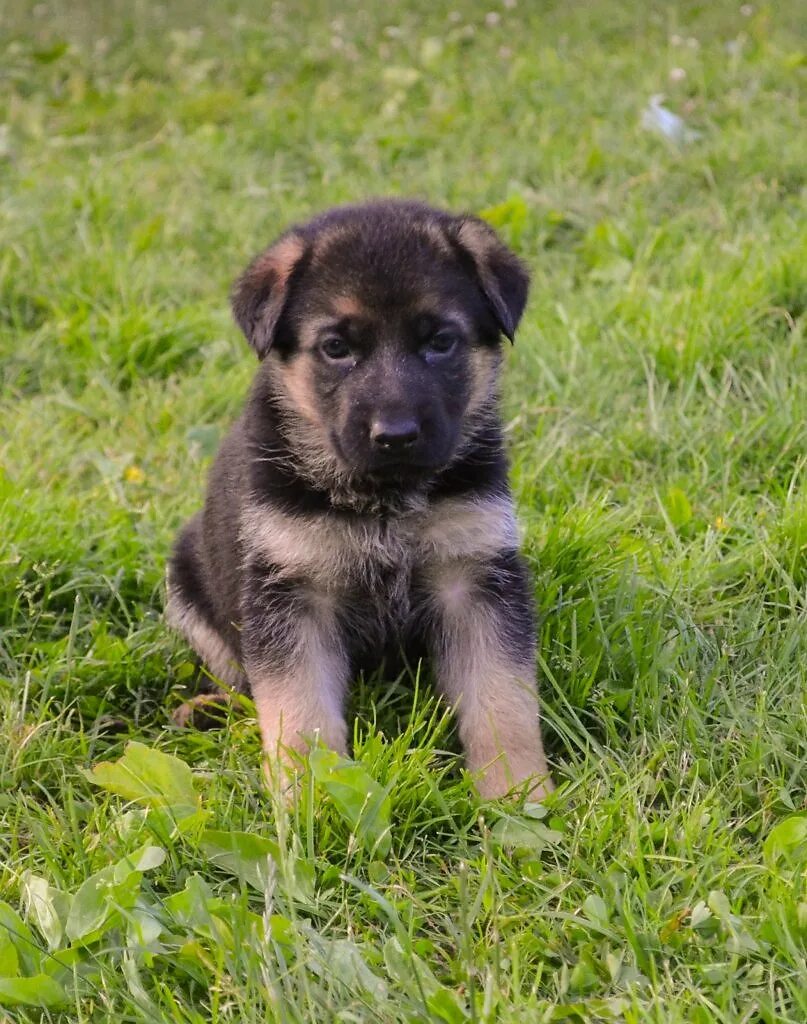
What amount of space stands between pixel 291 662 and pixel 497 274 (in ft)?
3.58

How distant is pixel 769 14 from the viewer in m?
8.09

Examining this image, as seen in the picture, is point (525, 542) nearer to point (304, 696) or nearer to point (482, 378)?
point (482, 378)

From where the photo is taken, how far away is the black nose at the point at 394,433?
2811 mm

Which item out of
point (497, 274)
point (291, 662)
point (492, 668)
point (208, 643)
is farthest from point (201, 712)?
point (497, 274)

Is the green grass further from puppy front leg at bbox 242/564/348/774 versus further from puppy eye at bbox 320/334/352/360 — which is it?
puppy eye at bbox 320/334/352/360

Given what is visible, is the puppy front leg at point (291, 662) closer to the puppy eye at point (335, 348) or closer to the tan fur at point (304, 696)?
the tan fur at point (304, 696)

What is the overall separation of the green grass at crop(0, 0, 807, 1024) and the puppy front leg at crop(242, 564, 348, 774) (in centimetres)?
13

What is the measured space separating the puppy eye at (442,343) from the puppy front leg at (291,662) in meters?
0.65

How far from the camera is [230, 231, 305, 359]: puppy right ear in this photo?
3064 mm

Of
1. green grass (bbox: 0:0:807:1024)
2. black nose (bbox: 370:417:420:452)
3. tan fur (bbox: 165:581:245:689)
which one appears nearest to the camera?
green grass (bbox: 0:0:807:1024)

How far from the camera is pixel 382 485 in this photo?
121 inches

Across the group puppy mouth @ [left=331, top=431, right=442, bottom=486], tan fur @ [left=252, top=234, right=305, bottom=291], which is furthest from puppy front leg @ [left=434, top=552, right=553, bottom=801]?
tan fur @ [left=252, top=234, right=305, bottom=291]

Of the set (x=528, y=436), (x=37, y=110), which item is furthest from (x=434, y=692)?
(x=37, y=110)

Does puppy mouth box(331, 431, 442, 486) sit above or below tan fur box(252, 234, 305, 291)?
below
